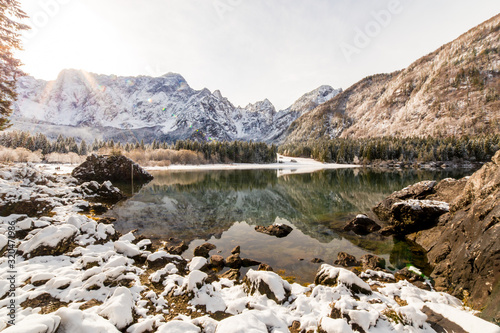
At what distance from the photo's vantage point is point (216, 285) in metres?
9.54

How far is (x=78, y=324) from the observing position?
471 cm

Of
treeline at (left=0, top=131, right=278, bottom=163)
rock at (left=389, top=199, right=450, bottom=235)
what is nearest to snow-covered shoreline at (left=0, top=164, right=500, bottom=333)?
rock at (left=389, top=199, right=450, bottom=235)

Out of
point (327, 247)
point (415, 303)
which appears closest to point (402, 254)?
point (327, 247)

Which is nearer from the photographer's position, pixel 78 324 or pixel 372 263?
pixel 78 324

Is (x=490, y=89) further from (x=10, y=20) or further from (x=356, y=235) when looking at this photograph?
(x=10, y=20)

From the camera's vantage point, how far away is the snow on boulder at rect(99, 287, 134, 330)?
5.88 m

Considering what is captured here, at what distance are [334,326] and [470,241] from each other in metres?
9.18

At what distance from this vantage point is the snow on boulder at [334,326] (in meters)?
5.62

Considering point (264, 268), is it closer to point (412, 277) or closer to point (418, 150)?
point (412, 277)

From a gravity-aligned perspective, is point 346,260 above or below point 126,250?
below

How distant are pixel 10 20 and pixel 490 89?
11376 inches

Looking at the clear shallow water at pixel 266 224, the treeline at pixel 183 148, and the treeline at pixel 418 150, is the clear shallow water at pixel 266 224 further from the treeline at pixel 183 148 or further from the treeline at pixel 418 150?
the treeline at pixel 418 150

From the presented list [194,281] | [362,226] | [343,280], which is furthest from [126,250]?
[362,226]

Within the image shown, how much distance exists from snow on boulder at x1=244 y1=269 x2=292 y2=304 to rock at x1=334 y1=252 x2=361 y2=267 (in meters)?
5.68
